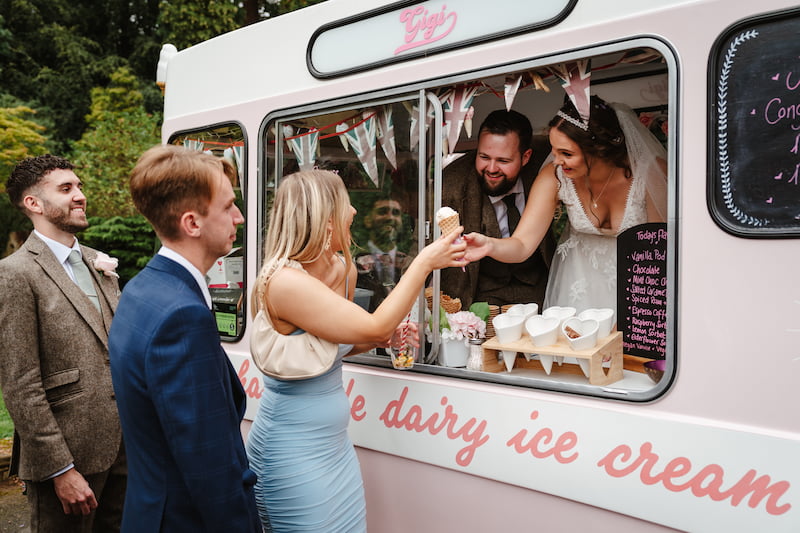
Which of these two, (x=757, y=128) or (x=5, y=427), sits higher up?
(x=757, y=128)

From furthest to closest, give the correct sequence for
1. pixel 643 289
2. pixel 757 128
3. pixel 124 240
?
pixel 124 240 → pixel 643 289 → pixel 757 128

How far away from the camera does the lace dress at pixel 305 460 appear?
2.10 metres

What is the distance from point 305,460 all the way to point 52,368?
1.22 m

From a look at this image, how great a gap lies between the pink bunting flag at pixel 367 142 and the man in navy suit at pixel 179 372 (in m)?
1.27

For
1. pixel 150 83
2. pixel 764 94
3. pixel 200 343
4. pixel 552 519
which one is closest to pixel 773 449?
pixel 552 519

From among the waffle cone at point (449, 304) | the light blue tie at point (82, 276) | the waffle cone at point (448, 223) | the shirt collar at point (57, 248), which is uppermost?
the waffle cone at point (448, 223)

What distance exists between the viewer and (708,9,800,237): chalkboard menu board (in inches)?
67.1

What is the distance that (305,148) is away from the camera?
3.12 metres

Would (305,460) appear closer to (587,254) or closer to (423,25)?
(587,254)

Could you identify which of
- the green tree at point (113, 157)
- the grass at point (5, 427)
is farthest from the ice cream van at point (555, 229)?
the green tree at point (113, 157)

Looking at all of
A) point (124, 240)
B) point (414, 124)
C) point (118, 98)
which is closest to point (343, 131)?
point (414, 124)

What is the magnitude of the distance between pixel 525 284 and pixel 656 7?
160cm

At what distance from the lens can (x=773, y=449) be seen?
1699 millimetres

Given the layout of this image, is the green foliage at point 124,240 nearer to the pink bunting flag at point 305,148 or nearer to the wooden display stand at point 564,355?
the pink bunting flag at point 305,148
